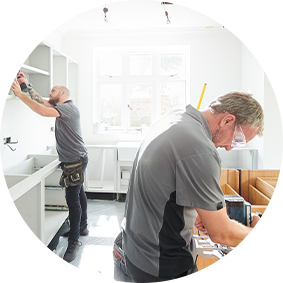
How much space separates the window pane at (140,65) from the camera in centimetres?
405

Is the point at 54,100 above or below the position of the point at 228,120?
above

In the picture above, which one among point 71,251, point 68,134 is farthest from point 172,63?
point 71,251

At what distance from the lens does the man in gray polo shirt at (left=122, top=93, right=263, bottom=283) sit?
0.73 m

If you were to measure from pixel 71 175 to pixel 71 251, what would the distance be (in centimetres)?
66

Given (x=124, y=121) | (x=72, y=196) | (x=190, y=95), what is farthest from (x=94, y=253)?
(x=190, y=95)

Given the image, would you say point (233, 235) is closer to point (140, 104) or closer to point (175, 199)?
point (175, 199)

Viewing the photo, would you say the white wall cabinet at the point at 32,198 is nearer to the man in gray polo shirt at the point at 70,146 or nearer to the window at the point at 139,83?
the man in gray polo shirt at the point at 70,146

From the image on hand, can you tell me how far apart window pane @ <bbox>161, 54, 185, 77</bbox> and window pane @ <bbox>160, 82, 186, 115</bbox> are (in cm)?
19

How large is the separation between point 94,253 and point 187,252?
5.07 ft

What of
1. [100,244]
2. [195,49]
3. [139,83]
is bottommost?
[100,244]

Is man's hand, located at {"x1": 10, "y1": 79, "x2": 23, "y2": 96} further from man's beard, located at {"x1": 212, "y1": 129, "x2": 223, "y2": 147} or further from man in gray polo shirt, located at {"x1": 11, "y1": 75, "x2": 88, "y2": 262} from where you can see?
man's beard, located at {"x1": 212, "y1": 129, "x2": 223, "y2": 147}

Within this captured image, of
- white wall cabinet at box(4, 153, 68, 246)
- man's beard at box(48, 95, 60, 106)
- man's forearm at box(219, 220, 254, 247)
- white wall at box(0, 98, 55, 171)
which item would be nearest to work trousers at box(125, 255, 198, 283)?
man's forearm at box(219, 220, 254, 247)

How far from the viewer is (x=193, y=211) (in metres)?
0.82

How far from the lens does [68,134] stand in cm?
217
